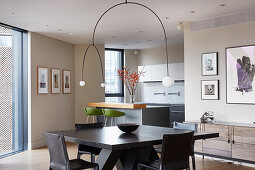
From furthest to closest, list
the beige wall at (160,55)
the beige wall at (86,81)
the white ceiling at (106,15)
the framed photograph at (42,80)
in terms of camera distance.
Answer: the beige wall at (160,55) → the beige wall at (86,81) → the framed photograph at (42,80) → the white ceiling at (106,15)

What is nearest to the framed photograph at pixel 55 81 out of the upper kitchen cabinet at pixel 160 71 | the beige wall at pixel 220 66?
the upper kitchen cabinet at pixel 160 71

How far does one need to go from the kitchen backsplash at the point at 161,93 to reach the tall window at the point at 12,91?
4.40 meters

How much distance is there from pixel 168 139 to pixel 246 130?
2.64m

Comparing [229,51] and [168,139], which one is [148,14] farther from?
[168,139]

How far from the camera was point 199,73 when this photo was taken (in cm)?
659

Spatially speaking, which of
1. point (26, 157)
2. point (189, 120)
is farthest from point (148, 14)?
point (26, 157)

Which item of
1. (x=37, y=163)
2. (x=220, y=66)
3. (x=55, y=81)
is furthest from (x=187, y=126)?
(x=55, y=81)

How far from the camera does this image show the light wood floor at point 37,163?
5645 mm

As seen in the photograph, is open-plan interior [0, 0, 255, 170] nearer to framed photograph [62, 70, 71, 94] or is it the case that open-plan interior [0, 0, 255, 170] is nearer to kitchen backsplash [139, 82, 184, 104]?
framed photograph [62, 70, 71, 94]

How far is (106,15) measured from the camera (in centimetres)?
608

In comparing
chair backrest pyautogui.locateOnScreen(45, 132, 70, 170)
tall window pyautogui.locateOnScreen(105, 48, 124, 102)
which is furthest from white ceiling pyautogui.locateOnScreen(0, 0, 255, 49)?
chair backrest pyautogui.locateOnScreen(45, 132, 70, 170)

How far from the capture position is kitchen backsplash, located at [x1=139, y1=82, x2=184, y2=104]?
9727 millimetres

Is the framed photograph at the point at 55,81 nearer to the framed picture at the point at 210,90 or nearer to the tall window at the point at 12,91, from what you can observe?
the tall window at the point at 12,91

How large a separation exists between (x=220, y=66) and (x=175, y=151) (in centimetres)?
329
